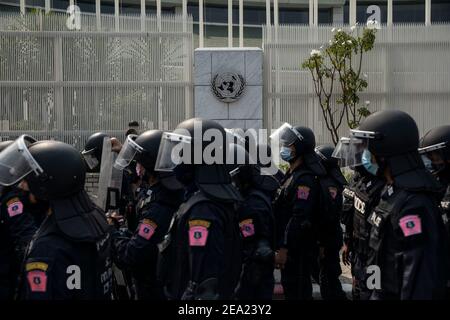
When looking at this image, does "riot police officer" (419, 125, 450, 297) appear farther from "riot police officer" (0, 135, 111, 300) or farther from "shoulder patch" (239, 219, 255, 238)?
"riot police officer" (0, 135, 111, 300)

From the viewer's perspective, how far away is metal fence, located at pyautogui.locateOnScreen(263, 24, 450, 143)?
14.6 metres

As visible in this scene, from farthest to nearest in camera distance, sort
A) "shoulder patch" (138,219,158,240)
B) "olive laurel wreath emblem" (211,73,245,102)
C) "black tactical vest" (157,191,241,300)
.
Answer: "olive laurel wreath emblem" (211,73,245,102) → "shoulder patch" (138,219,158,240) → "black tactical vest" (157,191,241,300)

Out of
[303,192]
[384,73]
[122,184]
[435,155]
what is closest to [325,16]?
[384,73]

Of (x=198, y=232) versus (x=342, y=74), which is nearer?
(x=198, y=232)

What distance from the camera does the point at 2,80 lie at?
14156 millimetres

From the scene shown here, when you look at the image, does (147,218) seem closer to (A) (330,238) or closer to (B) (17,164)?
(B) (17,164)

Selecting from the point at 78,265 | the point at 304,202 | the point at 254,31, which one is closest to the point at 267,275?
the point at 304,202

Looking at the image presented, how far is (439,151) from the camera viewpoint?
5.67 m

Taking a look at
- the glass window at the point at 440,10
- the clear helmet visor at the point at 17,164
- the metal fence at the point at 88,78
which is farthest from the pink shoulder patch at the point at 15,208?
the glass window at the point at 440,10

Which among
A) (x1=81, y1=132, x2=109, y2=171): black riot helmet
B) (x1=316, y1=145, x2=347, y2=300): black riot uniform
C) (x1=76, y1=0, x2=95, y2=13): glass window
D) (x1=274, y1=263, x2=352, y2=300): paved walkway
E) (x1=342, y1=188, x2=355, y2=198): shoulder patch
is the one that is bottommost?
(x1=274, y1=263, x2=352, y2=300): paved walkway

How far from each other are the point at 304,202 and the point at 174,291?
3069 mm

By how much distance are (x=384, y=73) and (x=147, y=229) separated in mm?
11353

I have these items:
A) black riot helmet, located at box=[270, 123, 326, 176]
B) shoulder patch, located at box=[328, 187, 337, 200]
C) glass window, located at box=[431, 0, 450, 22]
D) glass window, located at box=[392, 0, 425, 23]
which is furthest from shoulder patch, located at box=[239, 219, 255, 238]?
glass window, located at box=[431, 0, 450, 22]

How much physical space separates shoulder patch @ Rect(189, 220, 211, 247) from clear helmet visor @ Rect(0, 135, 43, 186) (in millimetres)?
899
